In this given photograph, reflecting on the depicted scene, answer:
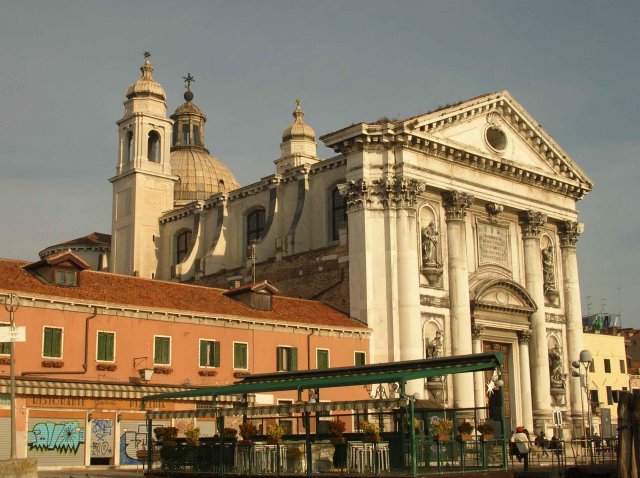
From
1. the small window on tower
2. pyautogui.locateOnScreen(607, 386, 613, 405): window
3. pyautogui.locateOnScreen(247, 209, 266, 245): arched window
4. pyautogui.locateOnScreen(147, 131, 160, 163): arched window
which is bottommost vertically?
pyautogui.locateOnScreen(607, 386, 613, 405): window

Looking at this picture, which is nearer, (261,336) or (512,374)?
(261,336)

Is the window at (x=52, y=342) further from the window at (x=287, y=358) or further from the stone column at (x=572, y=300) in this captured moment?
the stone column at (x=572, y=300)

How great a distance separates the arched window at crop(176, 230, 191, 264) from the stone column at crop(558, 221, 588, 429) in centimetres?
2180

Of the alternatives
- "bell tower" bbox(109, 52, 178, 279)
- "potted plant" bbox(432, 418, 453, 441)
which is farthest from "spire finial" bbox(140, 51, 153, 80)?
"potted plant" bbox(432, 418, 453, 441)

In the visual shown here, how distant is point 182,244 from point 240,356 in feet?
74.1

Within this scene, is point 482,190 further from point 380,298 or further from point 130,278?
point 130,278

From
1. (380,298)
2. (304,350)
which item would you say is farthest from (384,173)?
(304,350)

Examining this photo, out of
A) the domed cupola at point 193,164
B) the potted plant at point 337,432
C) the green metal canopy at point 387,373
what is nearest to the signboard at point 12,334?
the green metal canopy at point 387,373

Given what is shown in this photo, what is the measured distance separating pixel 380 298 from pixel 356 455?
21.0m

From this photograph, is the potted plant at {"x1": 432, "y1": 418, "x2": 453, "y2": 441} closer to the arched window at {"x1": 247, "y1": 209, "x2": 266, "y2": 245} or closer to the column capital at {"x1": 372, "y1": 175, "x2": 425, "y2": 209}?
the column capital at {"x1": 372, "y1": 175, "x2": 425, "y2": 209}

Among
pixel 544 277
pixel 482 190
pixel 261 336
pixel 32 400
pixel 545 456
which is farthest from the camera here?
pixel 544 277

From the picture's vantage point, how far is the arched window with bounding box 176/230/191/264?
196 ft

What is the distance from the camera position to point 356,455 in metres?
23.0

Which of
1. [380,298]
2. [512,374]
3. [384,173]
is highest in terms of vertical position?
[384,173]
